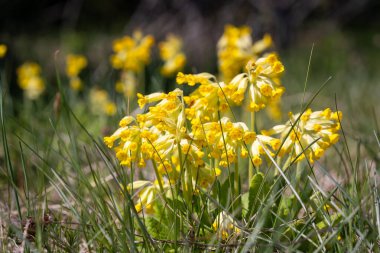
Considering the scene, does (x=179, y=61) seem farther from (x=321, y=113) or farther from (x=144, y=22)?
(x=144, y=22)

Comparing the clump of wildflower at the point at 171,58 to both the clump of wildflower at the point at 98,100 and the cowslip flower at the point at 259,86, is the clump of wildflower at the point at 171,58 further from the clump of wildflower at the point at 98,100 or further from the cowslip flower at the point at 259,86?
the cowslip flower at the point at 259,86

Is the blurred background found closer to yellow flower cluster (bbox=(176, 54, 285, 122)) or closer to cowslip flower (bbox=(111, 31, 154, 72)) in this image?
cowslip flower (bbox=(111, 31, 154, 72))

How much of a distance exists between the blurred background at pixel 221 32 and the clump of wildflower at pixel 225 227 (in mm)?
3012

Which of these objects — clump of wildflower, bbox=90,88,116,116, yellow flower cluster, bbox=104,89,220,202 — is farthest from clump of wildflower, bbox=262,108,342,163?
clump of wildflower, bbox=90,88,116,116

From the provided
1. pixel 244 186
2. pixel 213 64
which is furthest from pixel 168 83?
pixel 213 64

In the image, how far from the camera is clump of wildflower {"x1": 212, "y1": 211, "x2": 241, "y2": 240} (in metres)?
1.77

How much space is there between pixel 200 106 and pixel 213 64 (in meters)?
6.26

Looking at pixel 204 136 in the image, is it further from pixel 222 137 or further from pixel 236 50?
pixel 236 50

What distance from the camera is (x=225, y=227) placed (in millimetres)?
1812

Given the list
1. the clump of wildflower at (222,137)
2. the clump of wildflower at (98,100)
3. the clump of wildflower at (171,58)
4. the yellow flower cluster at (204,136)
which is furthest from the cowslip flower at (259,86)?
the clump of wildflower at (98,100)

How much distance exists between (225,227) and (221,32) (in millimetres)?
8813

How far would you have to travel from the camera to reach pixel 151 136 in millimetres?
1876

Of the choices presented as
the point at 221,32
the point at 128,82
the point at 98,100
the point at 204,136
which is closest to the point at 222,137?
the point at 204,136

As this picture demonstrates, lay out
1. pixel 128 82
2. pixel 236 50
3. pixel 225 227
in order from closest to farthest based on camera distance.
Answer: pixel 225 227
pixel 236 50
pixel 128 82
